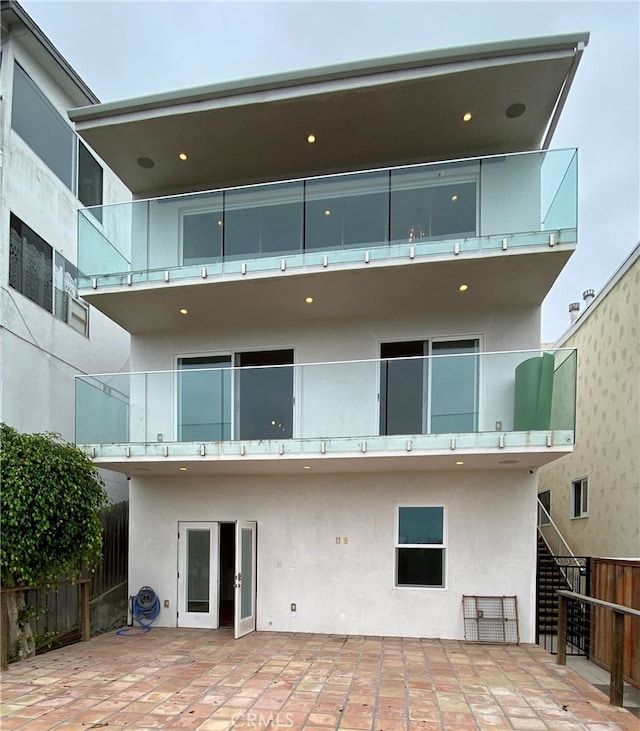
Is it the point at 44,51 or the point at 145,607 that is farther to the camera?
the point at 44,51

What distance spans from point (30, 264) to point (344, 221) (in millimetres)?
6167

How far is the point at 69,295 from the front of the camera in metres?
10.6

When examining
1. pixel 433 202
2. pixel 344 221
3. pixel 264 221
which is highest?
pixel 433 202

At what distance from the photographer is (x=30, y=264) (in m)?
9.33

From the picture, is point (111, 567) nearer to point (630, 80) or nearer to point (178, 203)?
point (178, 203)

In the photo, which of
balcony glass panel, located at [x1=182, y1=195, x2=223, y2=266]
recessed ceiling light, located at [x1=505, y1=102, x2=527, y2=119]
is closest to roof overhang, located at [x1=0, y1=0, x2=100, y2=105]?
balcony glass panel, located at [x1=182, y1=195, x2=223, y2=266]

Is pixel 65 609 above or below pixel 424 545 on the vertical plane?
below

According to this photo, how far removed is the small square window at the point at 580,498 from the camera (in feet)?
36.2

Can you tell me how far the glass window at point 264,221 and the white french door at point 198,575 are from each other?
4864mm

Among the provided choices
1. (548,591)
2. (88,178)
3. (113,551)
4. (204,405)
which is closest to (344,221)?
(204,405)

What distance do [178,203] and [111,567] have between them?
709 cm

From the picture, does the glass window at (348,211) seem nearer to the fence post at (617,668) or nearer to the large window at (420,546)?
the large window at (420,546)

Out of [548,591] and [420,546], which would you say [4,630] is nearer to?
[420,546]

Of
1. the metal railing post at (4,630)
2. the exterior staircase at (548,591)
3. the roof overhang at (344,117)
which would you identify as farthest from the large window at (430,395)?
the metal railing post at (4,630)
